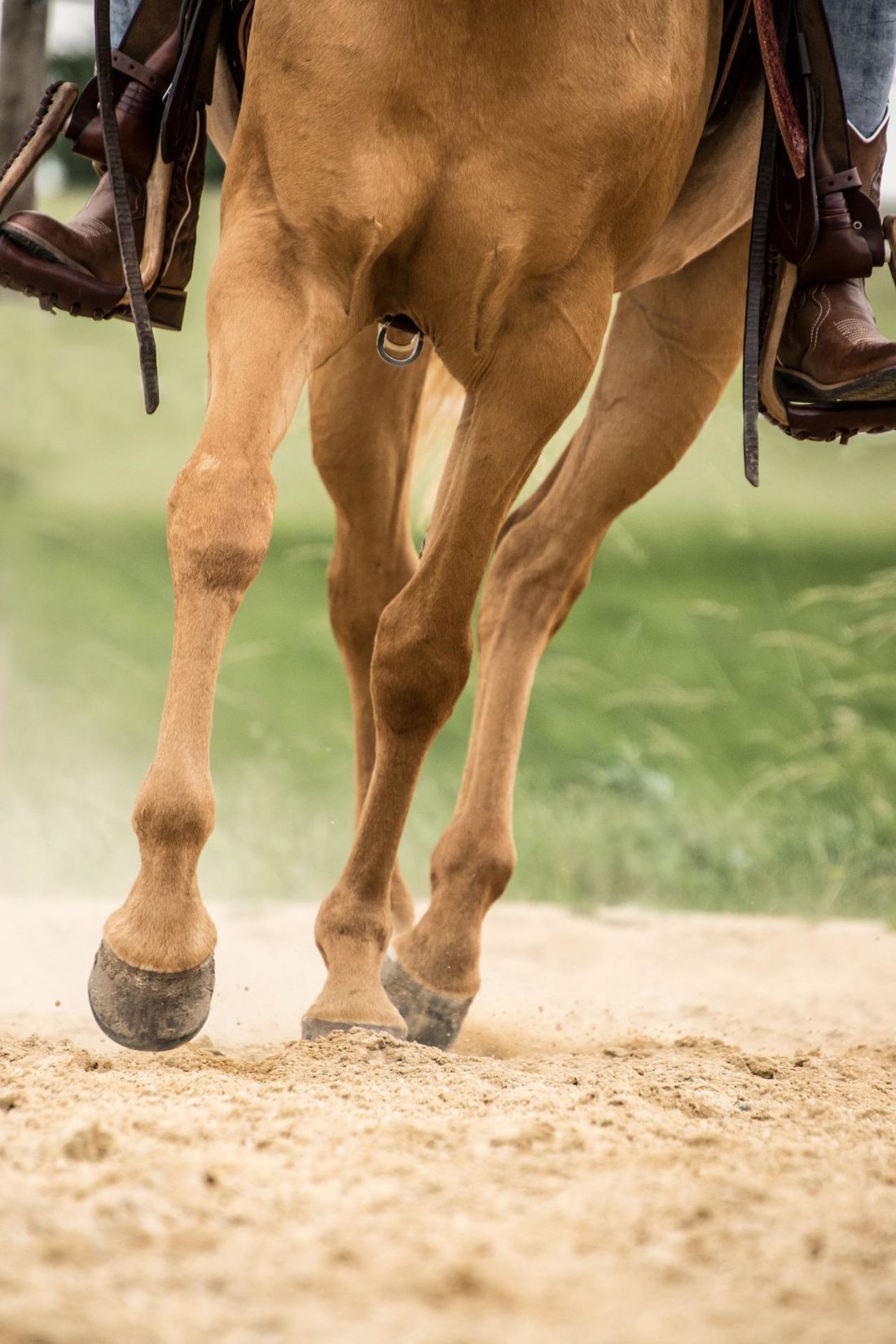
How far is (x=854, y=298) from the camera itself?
290 centimetres

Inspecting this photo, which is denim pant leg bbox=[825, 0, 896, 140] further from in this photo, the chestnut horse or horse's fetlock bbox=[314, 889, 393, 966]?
horse's fetlock bbox=[314, 889, 393, 966]

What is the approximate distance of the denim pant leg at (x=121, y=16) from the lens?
2781 mm

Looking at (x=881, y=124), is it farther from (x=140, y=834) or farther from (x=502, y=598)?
(x=140, y=834)

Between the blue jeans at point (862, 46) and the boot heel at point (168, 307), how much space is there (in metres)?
0.51

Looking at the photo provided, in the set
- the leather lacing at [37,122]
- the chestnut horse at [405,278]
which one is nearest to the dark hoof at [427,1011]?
the chestnut horse at [405,278]

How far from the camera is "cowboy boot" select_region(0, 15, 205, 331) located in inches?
104

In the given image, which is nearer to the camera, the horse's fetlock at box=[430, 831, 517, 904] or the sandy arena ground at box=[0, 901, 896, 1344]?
the sandy arena ground at box=[0, 901, 896, 1344]

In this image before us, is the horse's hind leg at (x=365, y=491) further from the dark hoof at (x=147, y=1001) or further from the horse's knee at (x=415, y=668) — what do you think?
the dark hoof at (x=147, y=1001)

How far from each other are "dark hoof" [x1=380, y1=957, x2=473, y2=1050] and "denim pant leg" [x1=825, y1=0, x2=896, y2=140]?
199 cm

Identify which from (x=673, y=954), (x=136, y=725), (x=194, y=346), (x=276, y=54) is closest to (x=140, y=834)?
(x=276, y=54)

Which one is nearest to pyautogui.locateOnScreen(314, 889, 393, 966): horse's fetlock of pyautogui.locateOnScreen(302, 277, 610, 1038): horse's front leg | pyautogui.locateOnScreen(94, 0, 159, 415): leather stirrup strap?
pyautogui.locateOnScreen(302, 277, 610, 1038): horse's front leg

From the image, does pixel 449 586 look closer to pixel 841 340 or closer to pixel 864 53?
pixel 841 340

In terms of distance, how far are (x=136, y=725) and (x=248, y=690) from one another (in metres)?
0.57

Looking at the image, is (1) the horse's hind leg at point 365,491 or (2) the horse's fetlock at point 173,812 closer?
(2) the horse's fetlock at point 173,812
